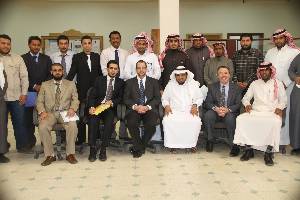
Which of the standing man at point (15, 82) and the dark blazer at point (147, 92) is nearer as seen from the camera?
the standing man at point (15, 82)

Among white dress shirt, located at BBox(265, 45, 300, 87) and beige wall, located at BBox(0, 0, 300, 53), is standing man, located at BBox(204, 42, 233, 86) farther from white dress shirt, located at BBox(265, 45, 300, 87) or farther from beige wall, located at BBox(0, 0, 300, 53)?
beige wall, located at BBox(0, 0, 300, 53)

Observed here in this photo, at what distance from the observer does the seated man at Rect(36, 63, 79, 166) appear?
468 cm

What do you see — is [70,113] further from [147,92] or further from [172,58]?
[172,58]

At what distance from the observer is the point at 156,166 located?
14.8 ft

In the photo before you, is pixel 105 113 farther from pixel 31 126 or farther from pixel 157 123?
pixel 31 126

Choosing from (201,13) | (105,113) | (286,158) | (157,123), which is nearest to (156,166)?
(157,123)

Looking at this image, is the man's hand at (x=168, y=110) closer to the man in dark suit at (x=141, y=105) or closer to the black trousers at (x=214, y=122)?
the man in dark suit at (x=141, y=105)

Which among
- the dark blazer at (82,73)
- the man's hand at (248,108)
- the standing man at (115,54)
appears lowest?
the man's hand at (248,108)

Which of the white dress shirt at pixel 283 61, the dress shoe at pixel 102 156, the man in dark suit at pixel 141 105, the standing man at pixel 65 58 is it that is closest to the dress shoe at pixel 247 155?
the white dress shirt at pixel 283 61

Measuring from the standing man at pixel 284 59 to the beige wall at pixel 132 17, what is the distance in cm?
638

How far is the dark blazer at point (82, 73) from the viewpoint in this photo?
5306 millimetres

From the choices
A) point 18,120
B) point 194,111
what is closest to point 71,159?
point 18,120

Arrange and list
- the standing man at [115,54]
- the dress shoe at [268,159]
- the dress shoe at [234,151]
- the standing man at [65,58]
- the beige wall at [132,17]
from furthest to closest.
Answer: the beige wall at [132,17] < the standing man at [115,54] < the standing man at [65,58] < the dress shoe at [234,151] < the dress shoe at [268,159]

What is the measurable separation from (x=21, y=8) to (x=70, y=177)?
8369 millimetres
